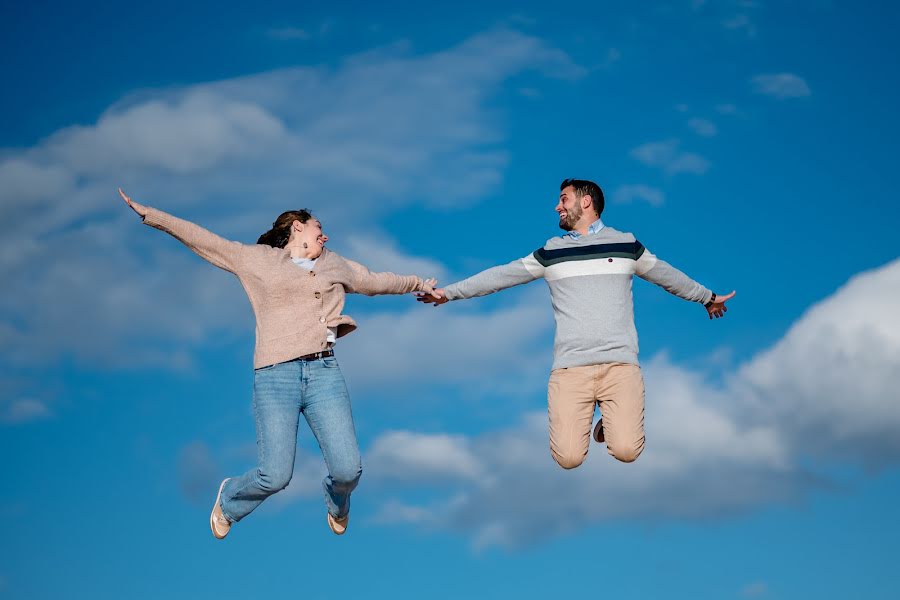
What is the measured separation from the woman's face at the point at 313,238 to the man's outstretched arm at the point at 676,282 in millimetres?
3671

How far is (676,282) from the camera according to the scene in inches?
543

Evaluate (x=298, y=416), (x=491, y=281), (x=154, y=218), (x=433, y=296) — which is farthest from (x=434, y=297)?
(x=154, y=218)

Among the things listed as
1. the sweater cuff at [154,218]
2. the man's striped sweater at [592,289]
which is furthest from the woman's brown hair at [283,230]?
the man's striped sweater at [592,289]

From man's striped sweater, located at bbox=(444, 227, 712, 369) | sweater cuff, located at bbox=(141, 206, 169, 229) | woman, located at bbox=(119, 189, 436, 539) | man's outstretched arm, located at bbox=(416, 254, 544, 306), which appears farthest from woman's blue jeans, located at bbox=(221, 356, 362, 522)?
man's striped sweater, located at bbox=(444, 227, 712, 369)

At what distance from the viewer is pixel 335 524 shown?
42.5 feet

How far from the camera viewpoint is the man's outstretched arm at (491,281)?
1331cm

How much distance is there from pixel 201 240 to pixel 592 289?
438 centimetres

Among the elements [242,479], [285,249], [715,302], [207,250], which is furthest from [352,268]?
[715,302]

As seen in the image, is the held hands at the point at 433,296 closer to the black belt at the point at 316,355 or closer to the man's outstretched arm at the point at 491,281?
the man's outstretched arm at the point at 491,281

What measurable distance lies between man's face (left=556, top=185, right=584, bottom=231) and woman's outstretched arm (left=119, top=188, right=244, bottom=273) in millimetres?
3727

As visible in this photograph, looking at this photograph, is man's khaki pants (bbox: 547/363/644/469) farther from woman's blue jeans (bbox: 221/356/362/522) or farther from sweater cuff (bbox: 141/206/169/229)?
sweater cuff (bbox: 141/206/169/229)

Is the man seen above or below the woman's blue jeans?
above

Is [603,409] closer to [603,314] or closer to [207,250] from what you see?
[603,314]

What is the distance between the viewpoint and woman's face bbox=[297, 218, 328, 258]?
12.6 m
